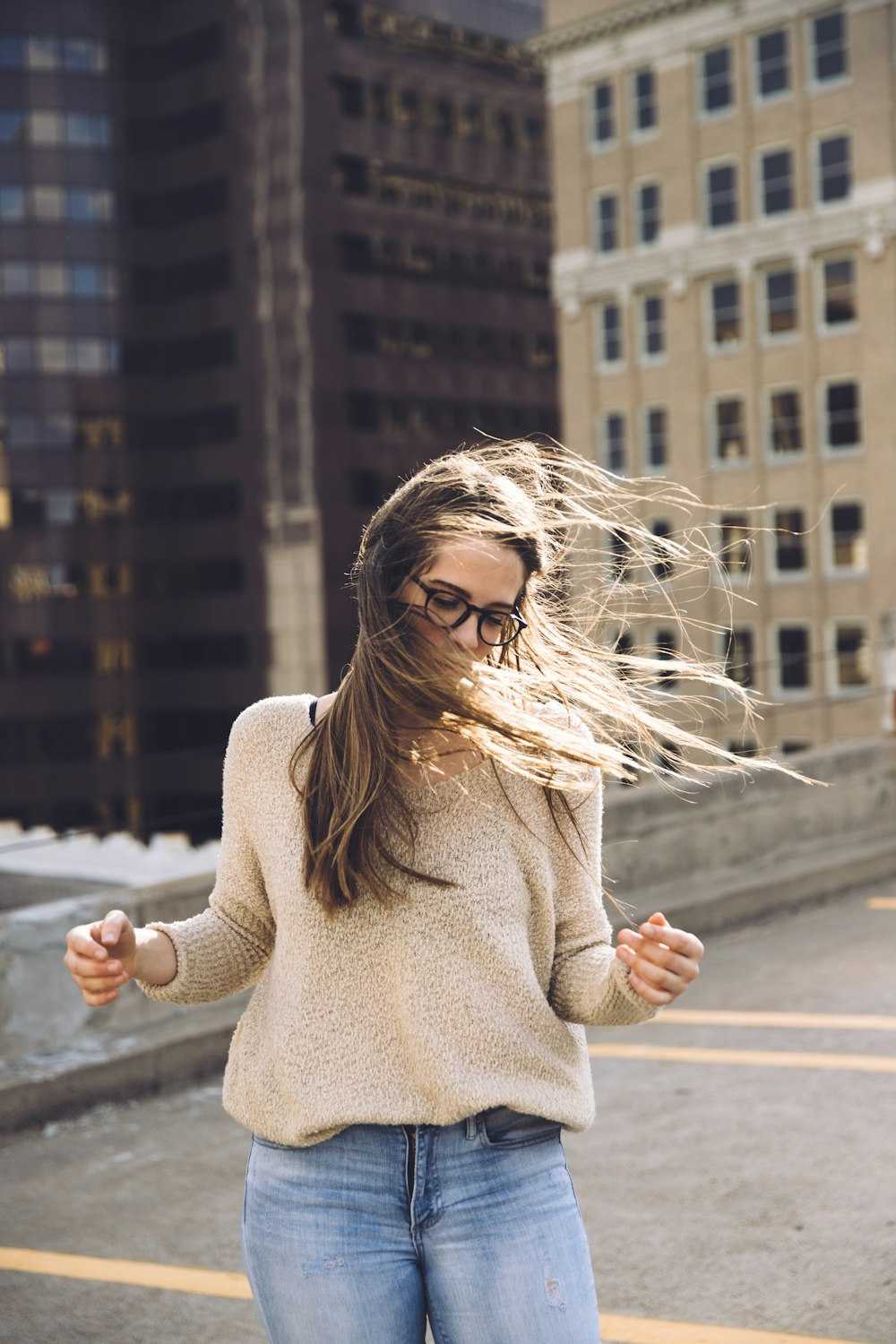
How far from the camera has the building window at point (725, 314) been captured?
6962 cm

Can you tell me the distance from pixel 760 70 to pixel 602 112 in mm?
7695

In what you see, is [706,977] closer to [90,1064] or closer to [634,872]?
[634,872]

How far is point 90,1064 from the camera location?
6.36 meters

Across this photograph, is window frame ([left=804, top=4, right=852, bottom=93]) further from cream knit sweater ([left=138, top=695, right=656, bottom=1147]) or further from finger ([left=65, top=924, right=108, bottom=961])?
finger ([left=65, top=924, right=108, bottom=961])

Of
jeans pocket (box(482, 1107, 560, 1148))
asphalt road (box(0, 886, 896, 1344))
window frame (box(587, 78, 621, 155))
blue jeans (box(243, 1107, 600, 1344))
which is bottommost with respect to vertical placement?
asphalt road (box(0, 886, 896, 1344))

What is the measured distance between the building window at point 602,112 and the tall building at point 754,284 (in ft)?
0.28

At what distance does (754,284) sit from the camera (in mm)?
69250

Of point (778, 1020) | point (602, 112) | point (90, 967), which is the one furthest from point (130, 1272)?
point (602, 112)

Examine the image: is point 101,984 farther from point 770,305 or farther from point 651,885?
point 770,305

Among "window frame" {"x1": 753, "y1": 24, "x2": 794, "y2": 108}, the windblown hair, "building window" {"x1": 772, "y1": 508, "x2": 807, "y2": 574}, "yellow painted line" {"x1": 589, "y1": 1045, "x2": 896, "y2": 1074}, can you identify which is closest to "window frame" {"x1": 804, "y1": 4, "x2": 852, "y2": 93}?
"window frame" {"x1": 753, "y1": 24, "x2": 794, "y2": 108}

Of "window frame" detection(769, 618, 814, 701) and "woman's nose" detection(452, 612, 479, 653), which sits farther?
"window frame" detection(769, 618, 814, 701)

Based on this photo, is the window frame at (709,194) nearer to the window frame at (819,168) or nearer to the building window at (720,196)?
the building window at (720,196)

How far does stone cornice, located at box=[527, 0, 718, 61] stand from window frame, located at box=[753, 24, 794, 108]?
2648 millimetres

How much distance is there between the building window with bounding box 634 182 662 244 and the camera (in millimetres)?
71188
